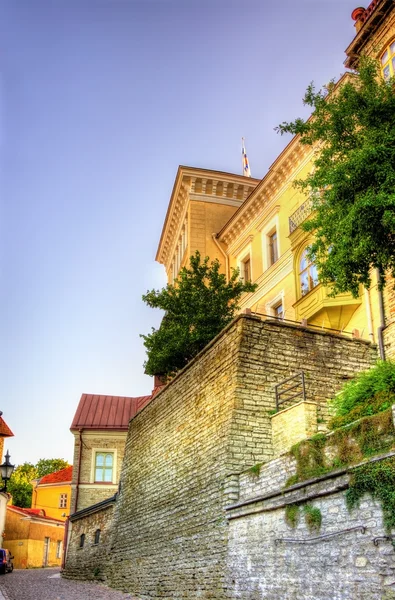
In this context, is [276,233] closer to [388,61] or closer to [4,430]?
[388,61]

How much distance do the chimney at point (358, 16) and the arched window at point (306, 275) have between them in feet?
25.5

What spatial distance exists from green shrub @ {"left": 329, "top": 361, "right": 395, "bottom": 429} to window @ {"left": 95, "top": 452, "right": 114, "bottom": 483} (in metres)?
19.6

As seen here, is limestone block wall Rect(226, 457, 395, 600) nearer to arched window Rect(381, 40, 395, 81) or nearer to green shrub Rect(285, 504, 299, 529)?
green shrub Rect(285, 504, 299, 529)

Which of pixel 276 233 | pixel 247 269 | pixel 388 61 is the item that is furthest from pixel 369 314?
pixel 247 269

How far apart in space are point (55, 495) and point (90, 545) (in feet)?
83.2

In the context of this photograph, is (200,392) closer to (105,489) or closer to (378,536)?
(378,536)

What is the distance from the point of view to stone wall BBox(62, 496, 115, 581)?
2023cm

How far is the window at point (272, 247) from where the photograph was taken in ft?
81.9

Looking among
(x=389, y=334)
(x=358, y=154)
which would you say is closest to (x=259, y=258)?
(x=389, y=334)

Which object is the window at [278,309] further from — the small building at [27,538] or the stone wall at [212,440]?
the small building at [27,538]

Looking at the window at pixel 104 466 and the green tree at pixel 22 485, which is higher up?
the green tree at pixel 22 485

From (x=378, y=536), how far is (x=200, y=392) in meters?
7.73

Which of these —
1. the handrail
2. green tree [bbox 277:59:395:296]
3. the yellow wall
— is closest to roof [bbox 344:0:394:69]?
green tree [bbox 277:59:395:296]

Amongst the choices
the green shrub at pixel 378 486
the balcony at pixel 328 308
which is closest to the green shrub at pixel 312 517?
A: the green shrub at pixel 378 486
